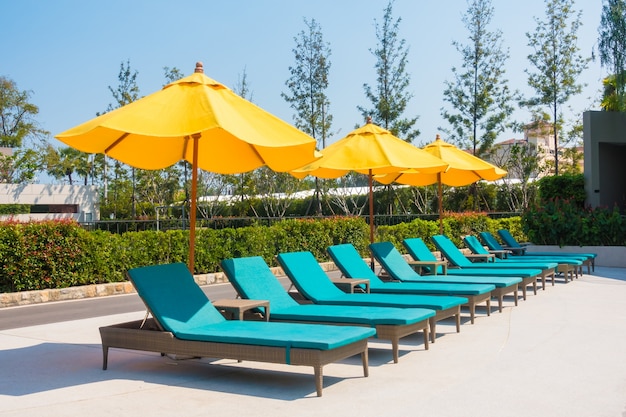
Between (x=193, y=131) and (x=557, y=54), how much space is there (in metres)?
26.9

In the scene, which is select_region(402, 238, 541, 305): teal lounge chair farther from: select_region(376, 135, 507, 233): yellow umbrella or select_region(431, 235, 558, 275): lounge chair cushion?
select_region(376, 135, 507, 233): yellow umbrella

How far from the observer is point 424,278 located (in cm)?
1074

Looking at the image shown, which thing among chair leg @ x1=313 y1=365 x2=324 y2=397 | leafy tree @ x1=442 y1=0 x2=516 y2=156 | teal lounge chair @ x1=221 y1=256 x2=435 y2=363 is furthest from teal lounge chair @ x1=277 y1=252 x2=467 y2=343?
leafy tree @ x1=442 y1=0 x2=516 y2=156

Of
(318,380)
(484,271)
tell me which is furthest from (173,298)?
(484,271)

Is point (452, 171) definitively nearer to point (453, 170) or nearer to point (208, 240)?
point (453, 170)

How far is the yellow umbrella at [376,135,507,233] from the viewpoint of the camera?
42.8ft

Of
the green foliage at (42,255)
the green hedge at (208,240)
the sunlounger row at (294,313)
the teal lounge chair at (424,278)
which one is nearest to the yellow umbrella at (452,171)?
the teal lounge chair at (424,278)

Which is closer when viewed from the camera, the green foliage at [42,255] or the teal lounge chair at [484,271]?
the teal lounge chair at [484,271]

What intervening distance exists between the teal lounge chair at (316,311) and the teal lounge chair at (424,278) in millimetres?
2469

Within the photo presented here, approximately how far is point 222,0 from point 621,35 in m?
13.6

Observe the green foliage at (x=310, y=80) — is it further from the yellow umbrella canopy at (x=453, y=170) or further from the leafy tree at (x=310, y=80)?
the yellow umbrella canopy at (x=453, y=170)

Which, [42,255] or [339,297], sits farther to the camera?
[42,255]

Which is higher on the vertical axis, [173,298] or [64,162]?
[64,162]

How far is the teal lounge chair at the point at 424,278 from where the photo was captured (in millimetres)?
9891
